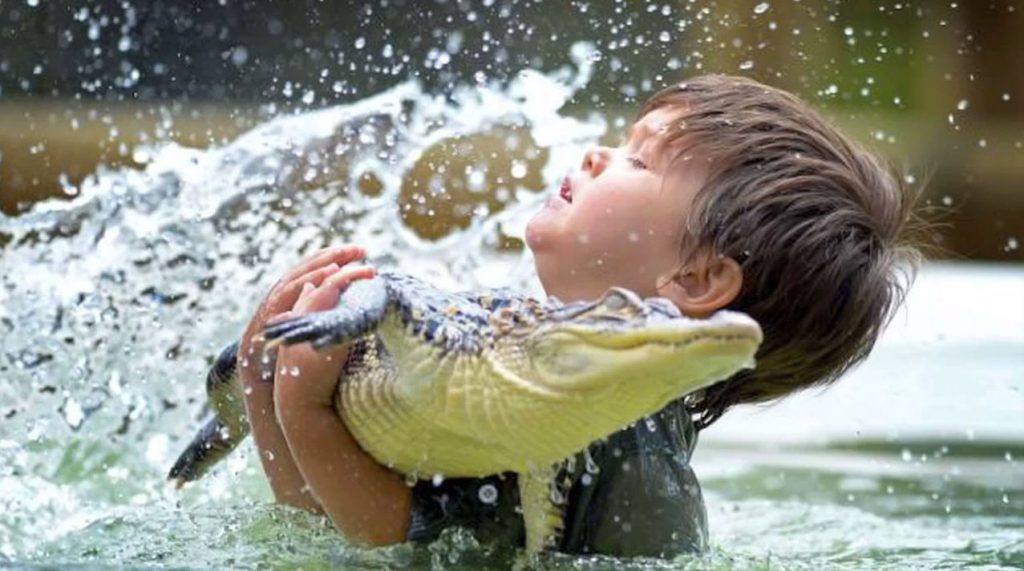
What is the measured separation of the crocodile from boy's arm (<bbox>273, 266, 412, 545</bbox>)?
2cm

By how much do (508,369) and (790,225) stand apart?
0.46 m

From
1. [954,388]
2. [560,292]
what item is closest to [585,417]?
[560,292]

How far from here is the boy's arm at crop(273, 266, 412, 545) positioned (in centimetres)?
182

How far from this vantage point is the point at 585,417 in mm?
1573

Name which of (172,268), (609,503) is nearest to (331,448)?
(609,503)

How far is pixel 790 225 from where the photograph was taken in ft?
6.34

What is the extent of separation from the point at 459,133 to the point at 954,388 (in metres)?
1.27

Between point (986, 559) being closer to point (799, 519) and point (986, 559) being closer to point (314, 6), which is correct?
point (799, 519)

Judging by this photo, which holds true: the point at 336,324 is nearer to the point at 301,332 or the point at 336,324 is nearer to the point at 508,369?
the point at 301,332

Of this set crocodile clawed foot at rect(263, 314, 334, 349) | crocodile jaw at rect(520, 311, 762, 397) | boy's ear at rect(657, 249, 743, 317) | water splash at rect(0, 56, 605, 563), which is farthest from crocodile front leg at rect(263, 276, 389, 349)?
water splash at rect(0, 56, 605, 563)

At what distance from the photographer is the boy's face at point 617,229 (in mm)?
1906

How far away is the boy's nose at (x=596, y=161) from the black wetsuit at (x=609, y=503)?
0.88ft

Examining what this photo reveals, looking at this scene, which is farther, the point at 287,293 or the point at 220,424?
the point at 220,424

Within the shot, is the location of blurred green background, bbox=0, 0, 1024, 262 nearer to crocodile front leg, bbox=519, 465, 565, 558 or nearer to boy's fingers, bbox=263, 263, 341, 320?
boy's fingers, bbox=263, 263, 341, 320
